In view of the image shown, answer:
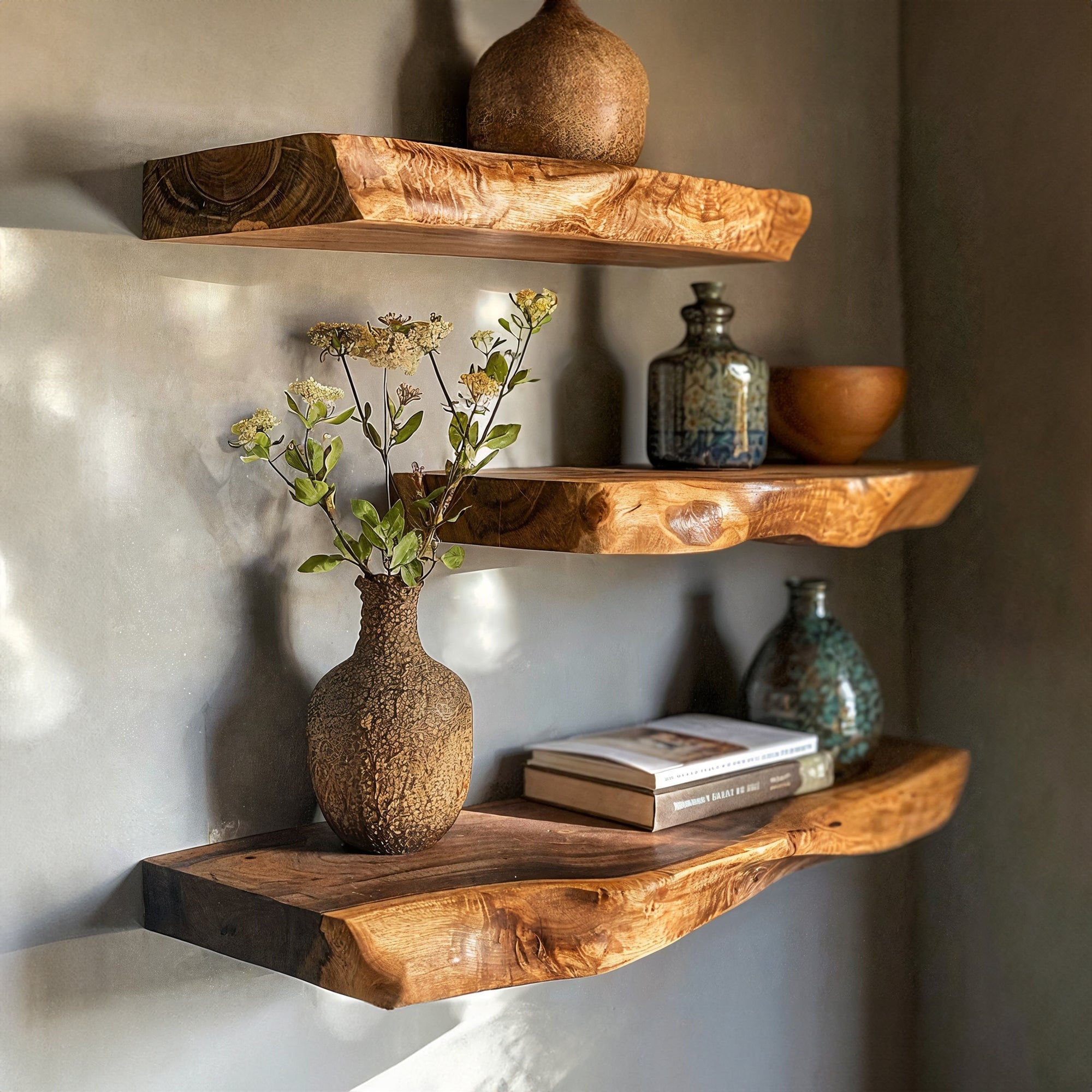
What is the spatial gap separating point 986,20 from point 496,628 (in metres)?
0.98

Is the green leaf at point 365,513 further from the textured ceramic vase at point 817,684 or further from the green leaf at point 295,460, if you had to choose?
the textured ceramic vase at point 817,684

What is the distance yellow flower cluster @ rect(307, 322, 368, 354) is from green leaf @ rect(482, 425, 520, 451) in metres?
0.13

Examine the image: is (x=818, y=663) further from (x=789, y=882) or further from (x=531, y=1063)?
(x=531, y=1063)

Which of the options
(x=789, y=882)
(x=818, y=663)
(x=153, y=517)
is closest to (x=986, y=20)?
(x=818, y=663)

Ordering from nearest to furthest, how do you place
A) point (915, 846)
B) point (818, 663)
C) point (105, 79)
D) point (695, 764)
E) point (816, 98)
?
point (105, 79) → point (695, 764) → point (818, 663) → point (816, 98) → point (915, 846)

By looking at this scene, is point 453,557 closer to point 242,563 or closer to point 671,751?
point 242,563

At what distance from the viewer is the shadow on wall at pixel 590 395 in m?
1.29

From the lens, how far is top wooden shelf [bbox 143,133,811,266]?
89 centimetres

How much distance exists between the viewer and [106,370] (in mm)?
972

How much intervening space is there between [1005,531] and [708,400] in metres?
0.54

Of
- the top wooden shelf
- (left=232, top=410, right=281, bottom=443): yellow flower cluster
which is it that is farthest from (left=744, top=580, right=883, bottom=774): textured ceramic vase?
(left=232, top=410, right=281, bottom=443): yellow flower cluster

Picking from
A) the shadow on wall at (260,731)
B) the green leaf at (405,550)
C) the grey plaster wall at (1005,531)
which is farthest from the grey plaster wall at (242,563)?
the grey plaster wall at (1005,531)

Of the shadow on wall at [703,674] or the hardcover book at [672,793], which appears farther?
the shadow on wall at [703,674]

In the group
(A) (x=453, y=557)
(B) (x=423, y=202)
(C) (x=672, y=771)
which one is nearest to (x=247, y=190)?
(B) (x=423, y=202)
